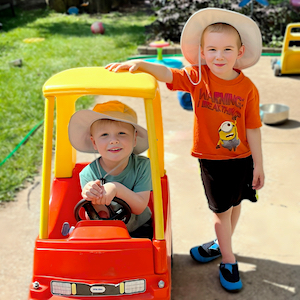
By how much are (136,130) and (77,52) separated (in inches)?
236

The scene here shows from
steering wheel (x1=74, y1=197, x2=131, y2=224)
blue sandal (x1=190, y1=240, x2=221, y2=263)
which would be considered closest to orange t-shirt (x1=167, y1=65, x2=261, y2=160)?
steering wheel (x1=74, y1=197, x2=131, y2=224)

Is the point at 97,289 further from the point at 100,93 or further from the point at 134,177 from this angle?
the point at 100,93

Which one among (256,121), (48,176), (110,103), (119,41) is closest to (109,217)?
(48,176)

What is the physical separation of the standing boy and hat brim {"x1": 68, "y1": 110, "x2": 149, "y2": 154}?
271mm

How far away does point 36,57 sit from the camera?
732 centimetres

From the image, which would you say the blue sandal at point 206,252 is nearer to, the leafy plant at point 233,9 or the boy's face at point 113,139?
the boy's face at point 113,139

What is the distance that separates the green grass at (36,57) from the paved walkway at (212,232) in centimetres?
45

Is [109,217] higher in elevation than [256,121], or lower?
lower

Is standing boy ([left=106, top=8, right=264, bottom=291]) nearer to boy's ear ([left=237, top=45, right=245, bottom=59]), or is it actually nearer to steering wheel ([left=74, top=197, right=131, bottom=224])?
boy's ear ([left=237, top=45, right=245, bottom=59])

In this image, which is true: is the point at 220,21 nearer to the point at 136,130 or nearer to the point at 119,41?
the point at 136,130

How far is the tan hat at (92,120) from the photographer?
1.92 meters

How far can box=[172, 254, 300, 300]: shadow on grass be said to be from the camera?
7.41 feet

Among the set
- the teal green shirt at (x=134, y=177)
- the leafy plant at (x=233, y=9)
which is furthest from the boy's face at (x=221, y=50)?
the leafy plant at (x=233, y=9)

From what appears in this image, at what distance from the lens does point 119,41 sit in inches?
340
